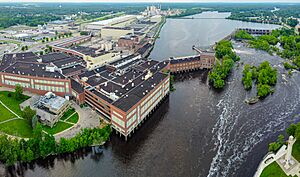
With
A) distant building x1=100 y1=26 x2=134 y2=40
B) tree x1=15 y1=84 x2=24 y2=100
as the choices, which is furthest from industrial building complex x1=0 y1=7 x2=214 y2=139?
distant building x1=100 y1=26 x2=134 y2=40

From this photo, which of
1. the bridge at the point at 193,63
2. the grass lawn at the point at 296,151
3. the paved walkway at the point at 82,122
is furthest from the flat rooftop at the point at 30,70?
the grass lawn at the point at 296,151

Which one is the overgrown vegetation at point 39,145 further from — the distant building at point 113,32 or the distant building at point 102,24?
the distant building at point 102,24

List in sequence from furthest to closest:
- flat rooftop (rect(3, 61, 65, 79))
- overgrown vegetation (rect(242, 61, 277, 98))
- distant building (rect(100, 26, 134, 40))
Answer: distant building (rect(100, 26, 134, 40)), overgrown vegetation (rect(242, 61, 277, 98)), flat rooftop (rect(3, 61, 65, 79))

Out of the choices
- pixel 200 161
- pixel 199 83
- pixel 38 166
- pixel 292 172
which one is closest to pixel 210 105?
pixel 199 83

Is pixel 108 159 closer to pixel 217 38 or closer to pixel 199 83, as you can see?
pixel 199 83

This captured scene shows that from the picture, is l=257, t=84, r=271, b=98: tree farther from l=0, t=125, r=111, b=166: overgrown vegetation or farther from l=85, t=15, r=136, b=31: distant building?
l=85, t=15, r=136, b=31: distant building

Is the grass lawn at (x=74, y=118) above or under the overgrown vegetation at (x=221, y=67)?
under
